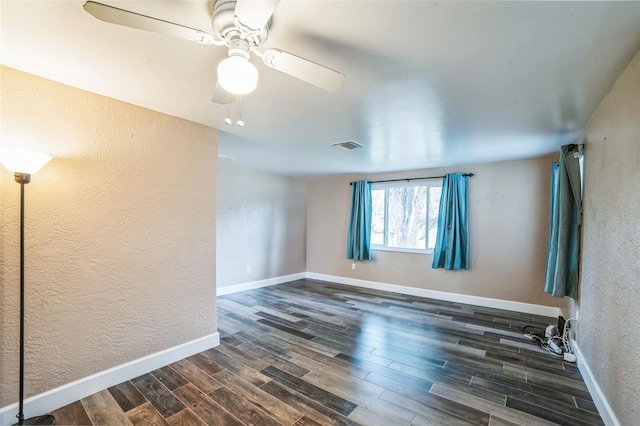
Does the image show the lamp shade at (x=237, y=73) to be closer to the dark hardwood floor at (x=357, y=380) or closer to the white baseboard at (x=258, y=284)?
the dark hardwood floor at (x=357, y=380)

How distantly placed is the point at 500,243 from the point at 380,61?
12.3 feet

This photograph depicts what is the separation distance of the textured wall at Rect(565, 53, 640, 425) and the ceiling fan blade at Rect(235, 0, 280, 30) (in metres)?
1.94

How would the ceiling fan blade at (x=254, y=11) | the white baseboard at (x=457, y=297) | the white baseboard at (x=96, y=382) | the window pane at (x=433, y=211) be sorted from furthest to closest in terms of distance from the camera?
the window pane at (x=433, y=211)
the white baseboard at (x=457, y=297)
the white baseboard at (x=96, y=382)
the ceiling fan blade at (x=254, y=11)

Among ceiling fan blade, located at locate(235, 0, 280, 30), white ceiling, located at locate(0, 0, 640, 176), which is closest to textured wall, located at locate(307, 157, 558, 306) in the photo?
white ceiling, located at locate(0, 0, 640, 176)

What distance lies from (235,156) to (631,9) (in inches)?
154

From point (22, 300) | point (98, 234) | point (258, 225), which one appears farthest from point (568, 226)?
point (258, 225)

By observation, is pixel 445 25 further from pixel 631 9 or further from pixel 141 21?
pixel 141 21

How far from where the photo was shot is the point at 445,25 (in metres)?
1.33

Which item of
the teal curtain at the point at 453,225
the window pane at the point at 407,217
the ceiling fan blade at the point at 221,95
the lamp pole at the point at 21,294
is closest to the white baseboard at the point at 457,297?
the teal curtain at the point at 453,225

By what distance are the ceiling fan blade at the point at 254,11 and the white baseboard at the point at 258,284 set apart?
439cm

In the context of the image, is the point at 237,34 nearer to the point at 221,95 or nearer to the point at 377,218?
the point at 221,95

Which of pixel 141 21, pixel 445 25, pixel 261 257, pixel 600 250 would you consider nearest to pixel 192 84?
pixel 141 21

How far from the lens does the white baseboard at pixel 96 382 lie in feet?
5.87

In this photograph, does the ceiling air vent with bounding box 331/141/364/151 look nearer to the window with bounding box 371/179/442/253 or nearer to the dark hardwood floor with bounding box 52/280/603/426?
the window with bounding box 371/179/442/253
